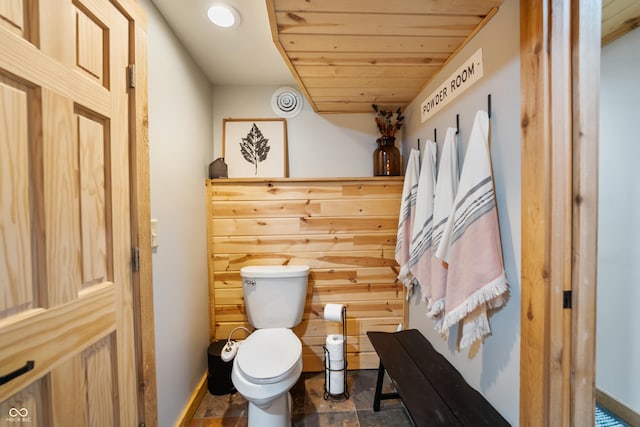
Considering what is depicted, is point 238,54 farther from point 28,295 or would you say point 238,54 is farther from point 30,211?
point 28,295

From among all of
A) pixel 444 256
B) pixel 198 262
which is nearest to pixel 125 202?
pixel 198 262

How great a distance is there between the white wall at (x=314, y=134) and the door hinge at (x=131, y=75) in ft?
3.33

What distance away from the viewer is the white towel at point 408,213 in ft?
5.24

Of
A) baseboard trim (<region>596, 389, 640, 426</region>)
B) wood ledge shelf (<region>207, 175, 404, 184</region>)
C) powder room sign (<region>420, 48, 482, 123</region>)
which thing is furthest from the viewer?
wood ledge shelf (<region>207, 175, 404, 184</region>)

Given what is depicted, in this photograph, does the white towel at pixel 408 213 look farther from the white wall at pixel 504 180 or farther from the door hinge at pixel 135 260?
the door hinge at pixel 135 260

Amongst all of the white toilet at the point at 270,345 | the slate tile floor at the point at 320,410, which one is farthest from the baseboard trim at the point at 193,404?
the white toilet at the point at 270,345

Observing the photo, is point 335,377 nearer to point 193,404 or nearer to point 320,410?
point 320,410

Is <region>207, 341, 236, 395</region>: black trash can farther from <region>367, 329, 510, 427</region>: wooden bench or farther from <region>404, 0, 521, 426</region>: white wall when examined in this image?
<region>404, 0, 521, 426</region>: white wall

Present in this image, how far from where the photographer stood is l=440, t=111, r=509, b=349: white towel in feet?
2.96

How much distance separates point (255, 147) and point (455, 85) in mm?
1403

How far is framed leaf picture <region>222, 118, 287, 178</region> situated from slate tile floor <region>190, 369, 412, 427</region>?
1577mm

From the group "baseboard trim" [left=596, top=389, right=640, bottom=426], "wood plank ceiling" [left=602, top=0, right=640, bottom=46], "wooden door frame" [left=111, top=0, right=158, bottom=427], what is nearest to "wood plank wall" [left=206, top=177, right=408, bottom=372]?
"wooden door frame" [left=111, top=0, right=158, bottom=427]

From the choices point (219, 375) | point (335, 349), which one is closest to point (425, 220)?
point (335, 349)

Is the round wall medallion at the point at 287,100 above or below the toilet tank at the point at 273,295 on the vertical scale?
above
